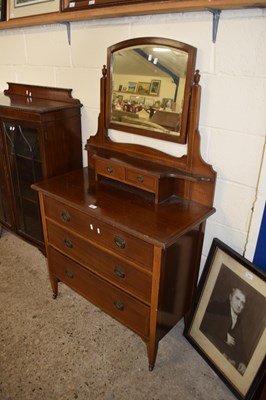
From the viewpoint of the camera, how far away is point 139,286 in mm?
1396

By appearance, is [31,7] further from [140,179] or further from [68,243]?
[68,243]

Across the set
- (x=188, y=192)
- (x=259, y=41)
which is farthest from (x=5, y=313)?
(x=259, y=41)

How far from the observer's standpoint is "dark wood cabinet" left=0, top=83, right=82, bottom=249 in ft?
6.00

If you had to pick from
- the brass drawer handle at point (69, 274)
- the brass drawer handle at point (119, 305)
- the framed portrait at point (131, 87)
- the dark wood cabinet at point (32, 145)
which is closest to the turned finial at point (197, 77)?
the framed portrait at point (131, 87)

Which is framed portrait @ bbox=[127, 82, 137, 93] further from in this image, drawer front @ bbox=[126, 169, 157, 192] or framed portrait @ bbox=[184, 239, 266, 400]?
framed portrait @ bbox=[184, 239, 266, 400]

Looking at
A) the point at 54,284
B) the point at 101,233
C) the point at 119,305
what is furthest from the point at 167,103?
the point at 54,284

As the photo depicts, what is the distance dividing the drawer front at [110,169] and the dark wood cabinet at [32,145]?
Answer: 403 mm

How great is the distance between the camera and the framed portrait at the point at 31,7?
1792 millimetres

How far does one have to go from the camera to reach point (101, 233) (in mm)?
1452

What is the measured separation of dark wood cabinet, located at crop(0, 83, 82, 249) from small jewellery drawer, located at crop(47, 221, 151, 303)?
426 mm

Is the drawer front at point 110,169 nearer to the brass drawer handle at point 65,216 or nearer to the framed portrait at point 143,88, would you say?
the brass drawer handle at point 65,216

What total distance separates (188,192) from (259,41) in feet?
2.35

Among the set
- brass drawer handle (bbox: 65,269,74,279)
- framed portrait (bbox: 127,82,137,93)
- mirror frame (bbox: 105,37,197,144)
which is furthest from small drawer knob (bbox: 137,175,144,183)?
brass drawer handle (bbox: 65,269,74,279)

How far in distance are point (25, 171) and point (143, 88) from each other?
1.04 metres
